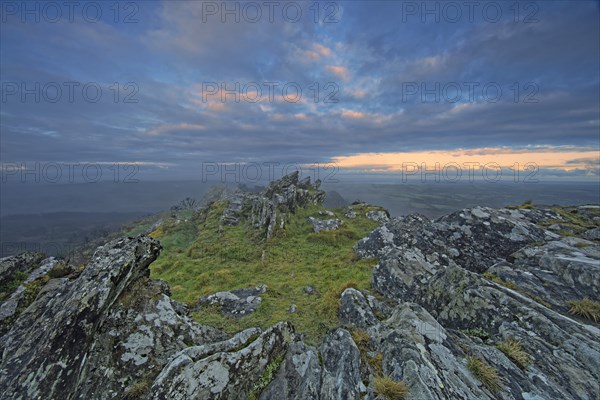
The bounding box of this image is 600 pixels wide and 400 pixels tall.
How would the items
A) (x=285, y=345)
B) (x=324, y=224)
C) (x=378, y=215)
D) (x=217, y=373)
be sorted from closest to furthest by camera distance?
1. (x=217, y=373)
2. (x=285, y=345)
3. (x=324, y=224)
4. (x=378, y=215)

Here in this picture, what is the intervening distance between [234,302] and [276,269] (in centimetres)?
869

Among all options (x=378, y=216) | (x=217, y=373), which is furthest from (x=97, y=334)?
(x=378, y=216)

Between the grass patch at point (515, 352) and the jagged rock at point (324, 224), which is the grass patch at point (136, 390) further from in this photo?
the jagged rock at point (324, 224)

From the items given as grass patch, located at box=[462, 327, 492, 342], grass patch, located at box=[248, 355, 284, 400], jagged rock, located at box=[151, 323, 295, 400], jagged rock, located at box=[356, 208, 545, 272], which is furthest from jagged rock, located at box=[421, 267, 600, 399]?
jagged rock, located at box=[151, 323, 295, 400]

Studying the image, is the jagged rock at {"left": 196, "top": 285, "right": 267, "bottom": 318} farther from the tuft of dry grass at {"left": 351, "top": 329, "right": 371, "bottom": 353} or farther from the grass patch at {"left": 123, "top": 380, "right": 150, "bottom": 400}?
the tuft of dry grass at {"left": 351, "top": 329, "right": 371, "bottom": 353}

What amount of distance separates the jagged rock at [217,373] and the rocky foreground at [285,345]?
1.1 inches

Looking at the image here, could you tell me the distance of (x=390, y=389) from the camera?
6.10m

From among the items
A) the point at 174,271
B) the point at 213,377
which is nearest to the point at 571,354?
the point at 213,377

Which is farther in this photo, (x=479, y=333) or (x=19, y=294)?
(x=19, y=294)

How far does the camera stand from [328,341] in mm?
8453

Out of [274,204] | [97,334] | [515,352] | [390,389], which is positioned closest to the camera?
[390,389]

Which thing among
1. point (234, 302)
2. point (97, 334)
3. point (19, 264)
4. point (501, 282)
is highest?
point (19, 264)

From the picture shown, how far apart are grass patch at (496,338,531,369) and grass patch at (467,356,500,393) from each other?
1.02 meters

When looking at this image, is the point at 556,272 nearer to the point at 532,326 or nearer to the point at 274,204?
the point at 532,326
